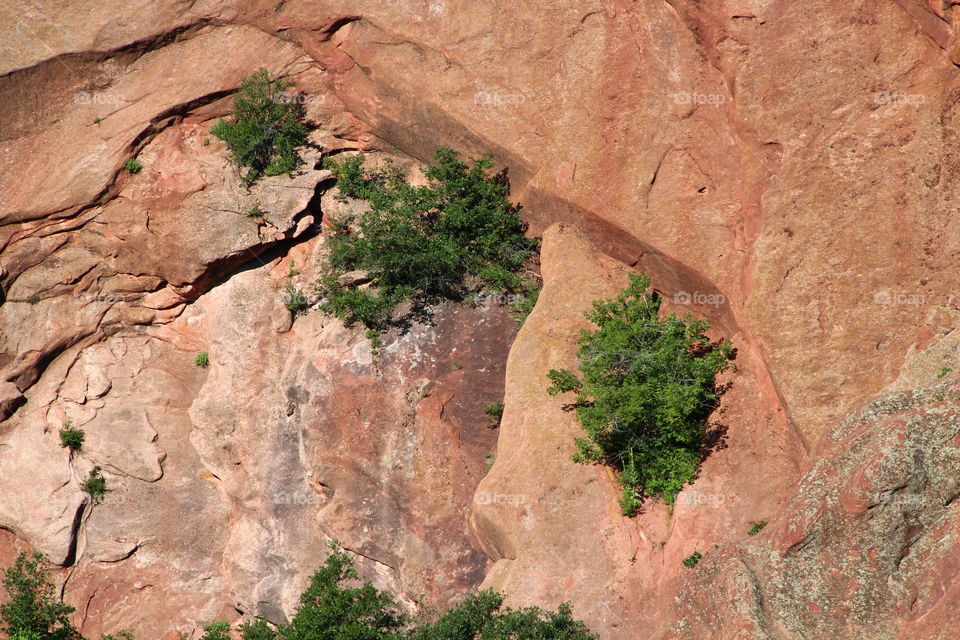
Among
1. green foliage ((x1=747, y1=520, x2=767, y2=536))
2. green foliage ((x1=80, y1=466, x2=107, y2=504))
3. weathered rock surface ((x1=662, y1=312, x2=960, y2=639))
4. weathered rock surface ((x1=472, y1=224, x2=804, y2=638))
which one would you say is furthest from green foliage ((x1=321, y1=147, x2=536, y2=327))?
weathered rock surface ((x1=662, y1=312, x2=960, y2=639))

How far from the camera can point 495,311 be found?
18.4 meters

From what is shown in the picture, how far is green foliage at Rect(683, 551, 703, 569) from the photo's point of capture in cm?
1481

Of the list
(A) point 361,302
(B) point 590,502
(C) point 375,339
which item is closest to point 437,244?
(A) point 361,302

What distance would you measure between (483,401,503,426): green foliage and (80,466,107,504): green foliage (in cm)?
738

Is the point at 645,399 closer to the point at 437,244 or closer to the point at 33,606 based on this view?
the point at 437,244

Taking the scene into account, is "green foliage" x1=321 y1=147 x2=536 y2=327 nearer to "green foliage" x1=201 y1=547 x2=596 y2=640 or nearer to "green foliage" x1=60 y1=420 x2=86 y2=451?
"green foliage" x1=201 y1=547 x2=596 y2=640

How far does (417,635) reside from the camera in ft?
52.1

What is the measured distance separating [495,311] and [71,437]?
8.11 metres

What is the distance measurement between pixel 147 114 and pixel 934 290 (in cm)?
1382

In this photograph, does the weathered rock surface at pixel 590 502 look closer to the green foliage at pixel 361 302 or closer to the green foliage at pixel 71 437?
the green foliage at pixel 361 302

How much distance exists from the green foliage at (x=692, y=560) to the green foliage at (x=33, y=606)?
10859 mm

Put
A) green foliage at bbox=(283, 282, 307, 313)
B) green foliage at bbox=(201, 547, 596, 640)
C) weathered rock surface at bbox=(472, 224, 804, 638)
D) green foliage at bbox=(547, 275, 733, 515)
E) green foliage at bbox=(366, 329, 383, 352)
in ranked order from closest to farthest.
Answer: green foliage at bbox=(201, 547, 596, 640), weathered rock surface at bbox=(472, 224, 804, 638), green foliage at bbox=(547, 275, 733, 515), green foliage at bbox=(366, 329, 383, 352), green foliage at bbox=(283, 282, 307, 313)

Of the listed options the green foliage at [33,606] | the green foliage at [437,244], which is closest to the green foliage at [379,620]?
the green foliage at [33,606]

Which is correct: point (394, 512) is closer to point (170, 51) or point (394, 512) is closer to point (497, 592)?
point (497, 592)
